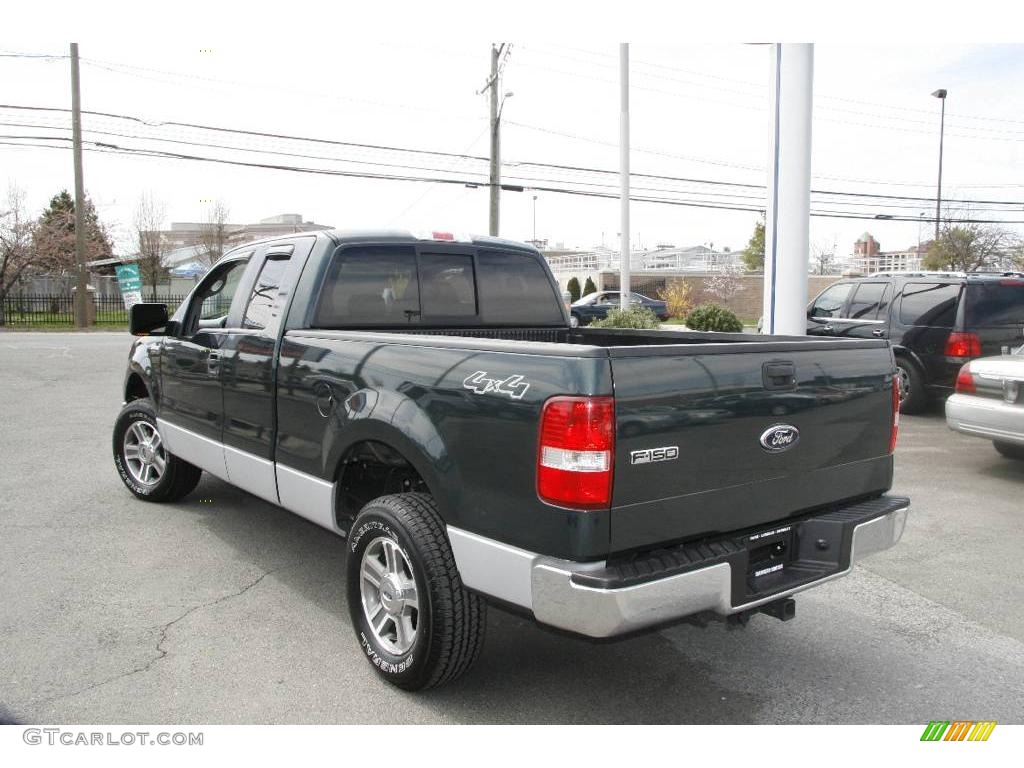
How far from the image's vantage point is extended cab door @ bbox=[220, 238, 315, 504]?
4316 mm

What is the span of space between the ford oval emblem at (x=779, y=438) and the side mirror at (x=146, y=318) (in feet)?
13.5

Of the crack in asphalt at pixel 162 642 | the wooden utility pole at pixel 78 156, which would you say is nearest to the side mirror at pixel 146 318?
the crack in asphalt at pixel 162 642

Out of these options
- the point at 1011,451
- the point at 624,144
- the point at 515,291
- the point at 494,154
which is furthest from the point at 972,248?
the point at 515,291

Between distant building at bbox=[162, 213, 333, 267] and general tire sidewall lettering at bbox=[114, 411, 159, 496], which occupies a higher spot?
distant building at bbox=[162, 213, 333, 267]

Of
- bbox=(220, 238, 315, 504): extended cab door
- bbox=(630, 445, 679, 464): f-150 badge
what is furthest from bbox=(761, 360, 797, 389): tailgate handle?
bbox=(220, 238, 315, 504): extended cab door

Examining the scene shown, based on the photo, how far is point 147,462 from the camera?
6105mm

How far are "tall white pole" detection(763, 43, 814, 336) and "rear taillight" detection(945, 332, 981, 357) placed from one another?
10.6ft

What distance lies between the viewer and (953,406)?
7422 mm

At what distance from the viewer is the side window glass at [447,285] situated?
4.71m

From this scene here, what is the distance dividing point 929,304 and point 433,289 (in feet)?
26.7

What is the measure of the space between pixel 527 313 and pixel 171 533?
279 cm

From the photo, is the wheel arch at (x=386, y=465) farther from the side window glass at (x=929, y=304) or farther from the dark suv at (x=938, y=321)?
the side window glass at (x=929, y=304)

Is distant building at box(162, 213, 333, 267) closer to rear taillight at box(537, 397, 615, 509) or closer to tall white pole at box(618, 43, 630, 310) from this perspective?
tall white pole at box(618, 43, 630, 310)

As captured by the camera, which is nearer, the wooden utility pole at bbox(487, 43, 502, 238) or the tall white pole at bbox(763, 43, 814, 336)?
the tall white pole at bbox(763, 43, 814, 336)
